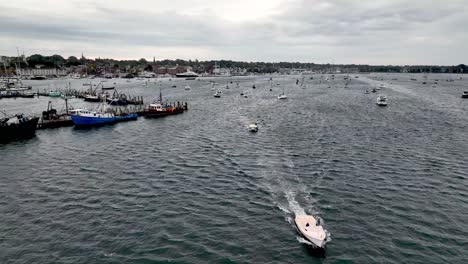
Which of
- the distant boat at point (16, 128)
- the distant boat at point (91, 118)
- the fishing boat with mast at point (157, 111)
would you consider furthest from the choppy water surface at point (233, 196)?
the fishing boat with mast at point (157, 111)

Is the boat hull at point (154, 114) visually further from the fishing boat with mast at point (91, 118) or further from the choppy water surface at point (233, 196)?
the choppy water surface at point (233, 196)

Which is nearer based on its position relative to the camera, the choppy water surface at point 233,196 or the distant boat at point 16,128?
the choppy water surface at point 233,196

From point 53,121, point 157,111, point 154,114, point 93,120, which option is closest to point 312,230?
point 93,120

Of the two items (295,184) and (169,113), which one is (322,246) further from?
(169,113)

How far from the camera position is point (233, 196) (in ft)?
166

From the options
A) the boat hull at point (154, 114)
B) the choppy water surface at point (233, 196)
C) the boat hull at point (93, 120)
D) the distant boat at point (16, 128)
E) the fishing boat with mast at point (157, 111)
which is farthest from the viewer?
the fishing boat with mast at point (157, 111)

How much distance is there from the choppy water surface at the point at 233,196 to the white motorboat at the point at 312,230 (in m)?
1.43

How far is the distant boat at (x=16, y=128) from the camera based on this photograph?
88938 millimetres

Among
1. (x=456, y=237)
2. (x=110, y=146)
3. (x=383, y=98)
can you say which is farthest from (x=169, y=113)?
(x=456, y=237)

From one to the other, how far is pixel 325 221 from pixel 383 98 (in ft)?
436

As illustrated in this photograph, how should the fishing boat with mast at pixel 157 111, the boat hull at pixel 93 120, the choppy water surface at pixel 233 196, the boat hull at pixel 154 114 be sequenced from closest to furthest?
the choppy water surface at pixel 233 196 → the boat hull at pixel 93 120 → the boat hull at pixel 154 114 → the fishing boat with mast at pixel 157 111

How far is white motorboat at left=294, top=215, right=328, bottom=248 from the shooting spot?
36000mm

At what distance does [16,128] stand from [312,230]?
292 ft

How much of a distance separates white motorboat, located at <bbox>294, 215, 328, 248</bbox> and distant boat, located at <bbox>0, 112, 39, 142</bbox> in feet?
282
